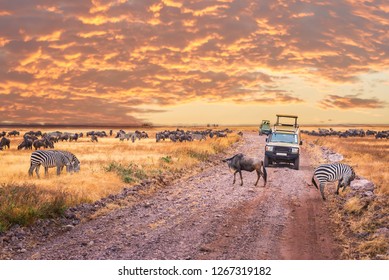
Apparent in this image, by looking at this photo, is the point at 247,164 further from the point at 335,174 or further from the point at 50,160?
the point at 50,160

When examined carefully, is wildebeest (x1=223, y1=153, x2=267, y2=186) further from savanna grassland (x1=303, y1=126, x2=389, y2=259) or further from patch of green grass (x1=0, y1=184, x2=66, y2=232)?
patch of green grass (x1=0, y1=184, x2=66, y2=232)

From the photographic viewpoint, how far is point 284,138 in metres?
A: 27.2

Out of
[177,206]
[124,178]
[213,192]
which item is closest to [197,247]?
[177,206]

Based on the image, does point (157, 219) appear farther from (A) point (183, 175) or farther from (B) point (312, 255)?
(A) point (183, 175)

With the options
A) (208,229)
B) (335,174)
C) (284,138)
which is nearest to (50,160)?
(284,138)

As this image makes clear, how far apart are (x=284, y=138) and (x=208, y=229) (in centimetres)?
1564

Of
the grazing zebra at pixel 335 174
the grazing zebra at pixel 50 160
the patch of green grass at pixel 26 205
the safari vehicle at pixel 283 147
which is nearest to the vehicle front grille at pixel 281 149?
the safari vehicle at pixel 283 147

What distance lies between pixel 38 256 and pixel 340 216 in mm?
9644

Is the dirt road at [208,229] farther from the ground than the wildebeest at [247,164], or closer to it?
closer to it

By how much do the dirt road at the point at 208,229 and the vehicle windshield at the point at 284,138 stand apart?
23.4 feet

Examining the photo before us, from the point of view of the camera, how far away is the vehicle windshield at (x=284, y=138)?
27.0 m

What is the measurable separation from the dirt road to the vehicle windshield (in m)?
7.12

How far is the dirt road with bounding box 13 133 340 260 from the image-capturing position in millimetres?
10539

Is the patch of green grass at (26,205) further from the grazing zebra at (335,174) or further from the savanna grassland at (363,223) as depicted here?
the grazing zebra at (335,174)
